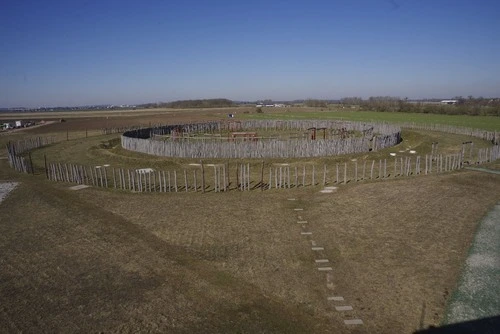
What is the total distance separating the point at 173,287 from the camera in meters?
9.77

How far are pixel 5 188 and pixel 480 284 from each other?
934 inches

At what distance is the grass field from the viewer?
8.45 m

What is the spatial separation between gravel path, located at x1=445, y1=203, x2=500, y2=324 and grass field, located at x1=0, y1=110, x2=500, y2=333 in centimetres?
30

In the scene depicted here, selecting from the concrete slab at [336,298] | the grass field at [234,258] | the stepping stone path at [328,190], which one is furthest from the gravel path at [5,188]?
the concrete slab at [336,298]

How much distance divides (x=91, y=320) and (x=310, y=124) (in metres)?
50.2

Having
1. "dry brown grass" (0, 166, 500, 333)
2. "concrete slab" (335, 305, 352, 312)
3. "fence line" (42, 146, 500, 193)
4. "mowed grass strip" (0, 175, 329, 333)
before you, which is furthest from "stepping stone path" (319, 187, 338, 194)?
"concrete slab" (335, 305, 352, 312)

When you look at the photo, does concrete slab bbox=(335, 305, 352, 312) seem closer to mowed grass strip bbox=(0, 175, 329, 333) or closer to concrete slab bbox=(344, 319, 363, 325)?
concrete slab bbox=(344, 319, 363, 325)

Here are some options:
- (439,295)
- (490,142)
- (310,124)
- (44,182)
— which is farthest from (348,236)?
(310,124)

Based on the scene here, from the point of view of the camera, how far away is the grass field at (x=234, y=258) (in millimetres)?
8453

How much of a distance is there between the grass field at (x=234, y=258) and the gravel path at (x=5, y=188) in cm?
135

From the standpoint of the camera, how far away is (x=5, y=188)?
861 inches

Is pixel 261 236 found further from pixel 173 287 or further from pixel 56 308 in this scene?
pixel 56 308

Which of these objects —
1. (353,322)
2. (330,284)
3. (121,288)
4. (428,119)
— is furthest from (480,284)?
(428,119)

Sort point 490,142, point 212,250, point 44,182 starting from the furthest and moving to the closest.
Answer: point 490,142
point 44,182
point 212,250
